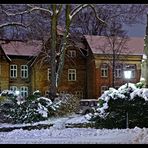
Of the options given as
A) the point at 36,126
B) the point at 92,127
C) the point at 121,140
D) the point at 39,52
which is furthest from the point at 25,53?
the point at 121,140

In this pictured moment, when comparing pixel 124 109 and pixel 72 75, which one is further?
pixel 72 75

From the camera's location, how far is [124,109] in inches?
376

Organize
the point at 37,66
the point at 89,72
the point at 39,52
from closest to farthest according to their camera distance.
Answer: the point at 89,72, the point at 37,66, the point at 39,52

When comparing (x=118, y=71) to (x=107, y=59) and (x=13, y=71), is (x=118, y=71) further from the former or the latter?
(x=13, y=71)

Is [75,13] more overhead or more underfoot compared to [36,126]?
more overhead

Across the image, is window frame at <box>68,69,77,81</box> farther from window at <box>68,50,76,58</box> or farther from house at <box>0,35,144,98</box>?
window at <box>68,50,76,58</box>

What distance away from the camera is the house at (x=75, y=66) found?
14.1m

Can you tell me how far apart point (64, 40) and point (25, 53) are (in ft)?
5.82

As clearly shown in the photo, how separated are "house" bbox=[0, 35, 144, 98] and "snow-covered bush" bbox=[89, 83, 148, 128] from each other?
3.07 meters

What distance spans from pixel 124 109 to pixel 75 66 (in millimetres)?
5648

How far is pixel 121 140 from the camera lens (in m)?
7.75

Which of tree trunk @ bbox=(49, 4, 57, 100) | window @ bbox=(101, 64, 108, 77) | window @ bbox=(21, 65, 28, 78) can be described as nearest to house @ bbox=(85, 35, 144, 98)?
window @ bbox=(101, 64, 108, 77)

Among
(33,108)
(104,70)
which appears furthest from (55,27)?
(33,108)
